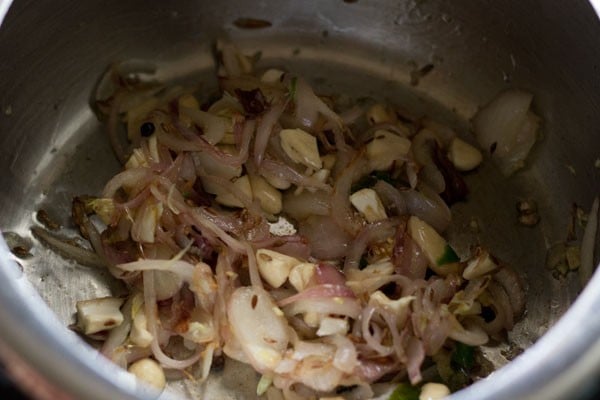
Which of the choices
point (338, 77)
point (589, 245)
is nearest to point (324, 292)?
point (589, 245)

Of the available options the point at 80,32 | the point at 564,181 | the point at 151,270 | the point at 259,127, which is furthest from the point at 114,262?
the point at 564,181

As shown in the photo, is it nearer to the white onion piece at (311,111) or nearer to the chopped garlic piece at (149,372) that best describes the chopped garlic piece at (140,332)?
the chopped garlic piece at (149,372)

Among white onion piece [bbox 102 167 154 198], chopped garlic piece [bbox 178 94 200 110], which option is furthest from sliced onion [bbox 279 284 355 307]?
chopped garlic piece [bbox 178 94 200 110]

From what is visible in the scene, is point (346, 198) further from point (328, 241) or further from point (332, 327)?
point (332, 327)

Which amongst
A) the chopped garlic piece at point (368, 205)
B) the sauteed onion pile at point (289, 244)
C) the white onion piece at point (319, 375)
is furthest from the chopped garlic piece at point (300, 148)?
the white onion piece at point (319, 375)

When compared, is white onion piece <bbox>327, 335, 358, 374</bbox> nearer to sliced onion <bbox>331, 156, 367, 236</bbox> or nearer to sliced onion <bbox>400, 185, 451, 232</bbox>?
sliced onion <bbox>331, 156, 367, 236</bbox>

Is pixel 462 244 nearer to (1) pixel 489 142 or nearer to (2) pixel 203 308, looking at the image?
(1) pixel 489 142
